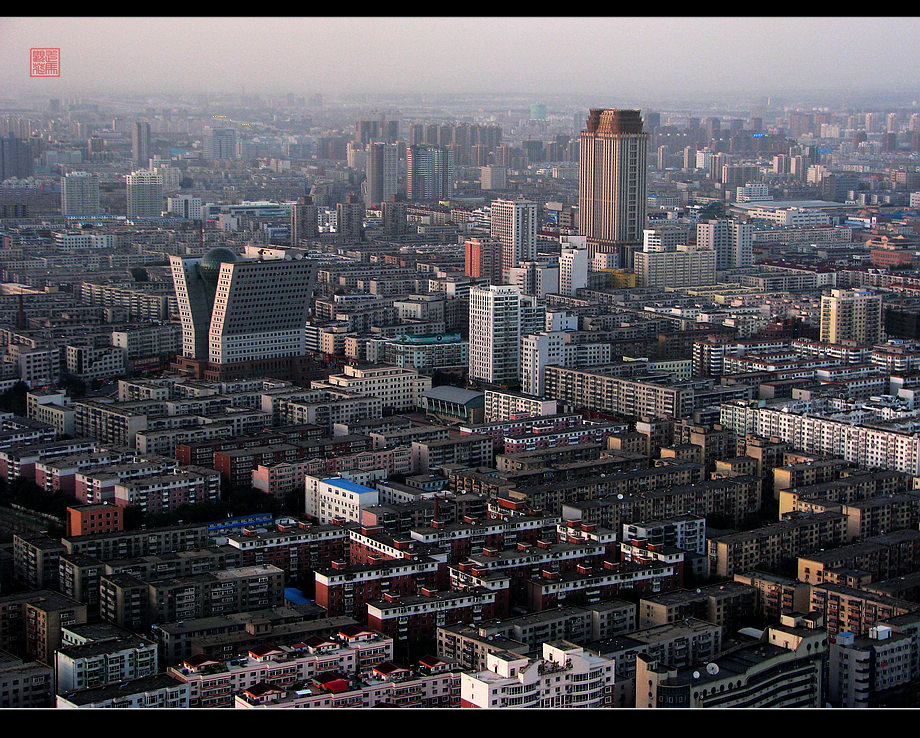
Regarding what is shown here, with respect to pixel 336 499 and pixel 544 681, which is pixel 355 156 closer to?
pixel 336 499

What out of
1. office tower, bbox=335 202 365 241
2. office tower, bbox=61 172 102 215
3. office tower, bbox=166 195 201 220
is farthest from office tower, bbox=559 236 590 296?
office tower, bbox=166 195 201 220

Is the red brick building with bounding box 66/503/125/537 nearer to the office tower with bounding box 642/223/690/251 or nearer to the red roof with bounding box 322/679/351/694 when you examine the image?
the red roof with bounding box 322/679/351/694

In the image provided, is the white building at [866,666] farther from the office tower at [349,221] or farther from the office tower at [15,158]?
the office tower at [349,221]

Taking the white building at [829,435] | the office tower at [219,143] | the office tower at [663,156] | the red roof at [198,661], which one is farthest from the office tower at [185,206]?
the red roof at [198,661]

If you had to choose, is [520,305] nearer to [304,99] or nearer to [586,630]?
[304,99]

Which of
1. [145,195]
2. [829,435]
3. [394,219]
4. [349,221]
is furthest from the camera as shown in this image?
[145,195]

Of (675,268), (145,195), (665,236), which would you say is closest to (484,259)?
(675,268)
